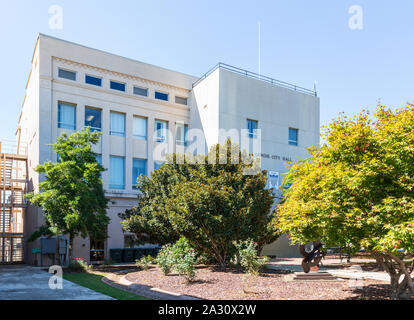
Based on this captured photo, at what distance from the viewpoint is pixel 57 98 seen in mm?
25281

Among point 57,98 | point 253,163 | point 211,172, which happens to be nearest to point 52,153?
point 57,98

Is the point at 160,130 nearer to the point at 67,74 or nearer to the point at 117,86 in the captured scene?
the point at 117,86

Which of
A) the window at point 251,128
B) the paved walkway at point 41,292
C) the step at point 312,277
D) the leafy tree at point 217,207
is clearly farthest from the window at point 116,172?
the step at point 312,277

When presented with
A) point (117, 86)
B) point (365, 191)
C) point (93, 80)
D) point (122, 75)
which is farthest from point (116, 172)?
point (365, 191)

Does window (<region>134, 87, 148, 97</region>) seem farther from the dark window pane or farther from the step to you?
the step

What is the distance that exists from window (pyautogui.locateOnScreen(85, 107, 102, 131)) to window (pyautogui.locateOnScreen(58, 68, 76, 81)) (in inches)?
95.4

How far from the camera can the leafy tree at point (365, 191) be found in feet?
28.9

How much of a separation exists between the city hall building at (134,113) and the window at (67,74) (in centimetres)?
7

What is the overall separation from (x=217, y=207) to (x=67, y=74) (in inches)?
657

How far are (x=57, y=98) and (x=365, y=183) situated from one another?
2220 cm

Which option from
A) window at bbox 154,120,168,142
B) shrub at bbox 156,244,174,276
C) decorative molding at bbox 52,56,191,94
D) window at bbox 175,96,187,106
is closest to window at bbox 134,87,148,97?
decorative molding at bbox 52,56,191,94

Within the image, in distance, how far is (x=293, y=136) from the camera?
103 feet

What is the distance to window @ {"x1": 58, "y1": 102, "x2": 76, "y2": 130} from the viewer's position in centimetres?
2564
